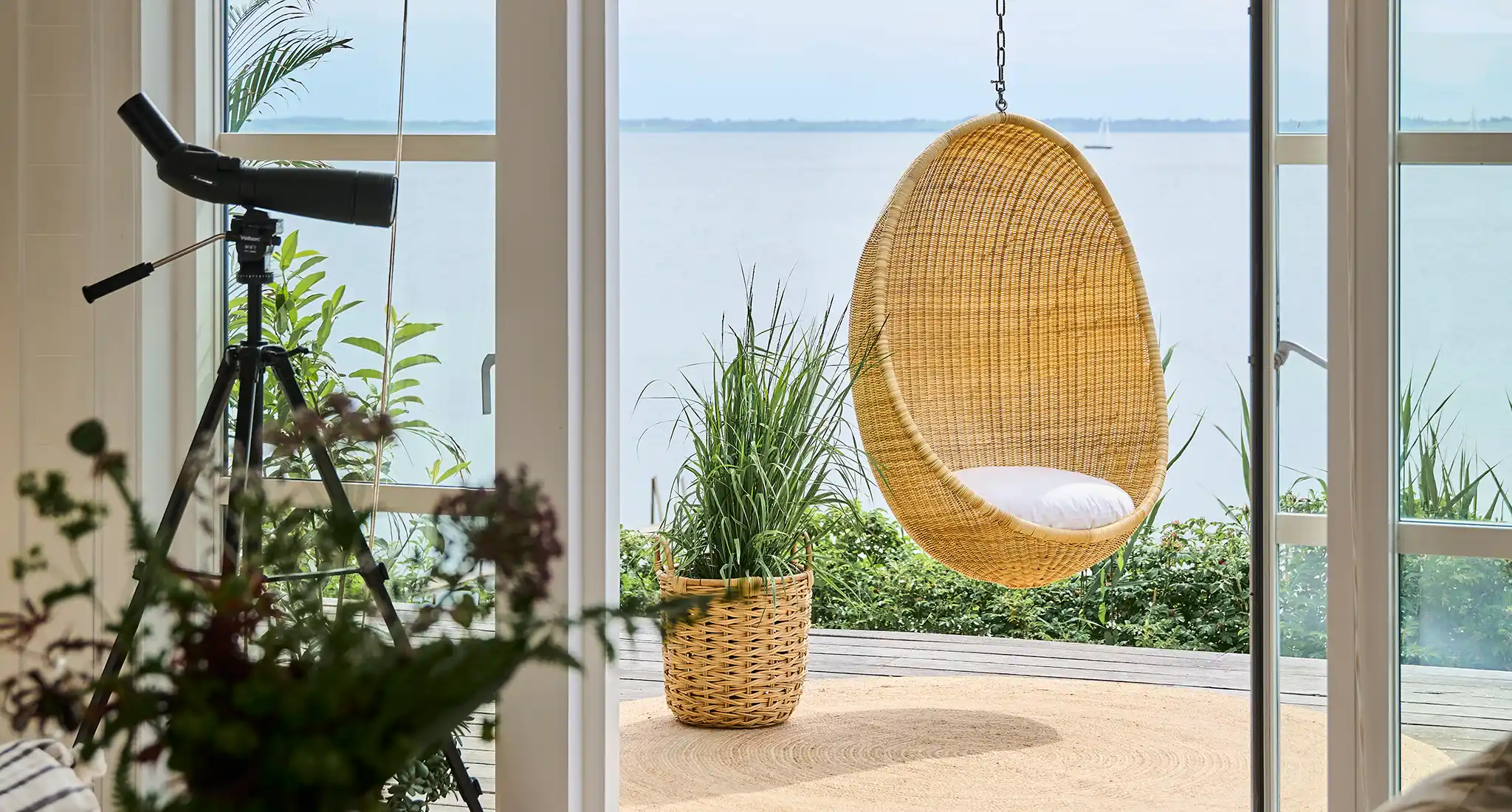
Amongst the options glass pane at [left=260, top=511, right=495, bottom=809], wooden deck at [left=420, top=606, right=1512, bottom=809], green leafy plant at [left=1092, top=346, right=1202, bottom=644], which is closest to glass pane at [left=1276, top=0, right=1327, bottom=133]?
glass pane at [left=260, top=511, right=495, bottom=809]

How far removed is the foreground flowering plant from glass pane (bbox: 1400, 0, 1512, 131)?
178cm

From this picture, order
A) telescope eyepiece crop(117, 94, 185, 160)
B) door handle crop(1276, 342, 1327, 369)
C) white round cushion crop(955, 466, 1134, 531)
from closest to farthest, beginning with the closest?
1. telescope eyepiece crop(117, 94, 185, 160)
2. door handle crop(1276, 342, 1327, 369)
3. white round cushion crop(955, 466, 1134, 531)

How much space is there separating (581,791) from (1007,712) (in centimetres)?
171

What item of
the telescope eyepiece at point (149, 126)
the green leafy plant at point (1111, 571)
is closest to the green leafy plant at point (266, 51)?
the telescope eyepiece at point (149, 126)

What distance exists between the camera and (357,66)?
241 centimetres

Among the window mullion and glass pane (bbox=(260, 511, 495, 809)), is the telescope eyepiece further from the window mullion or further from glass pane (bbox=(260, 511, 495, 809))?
glass pane (bbox=(260, 511, 495, 809))

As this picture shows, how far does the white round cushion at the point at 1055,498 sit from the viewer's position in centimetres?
328

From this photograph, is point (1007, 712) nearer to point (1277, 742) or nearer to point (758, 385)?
point (758, 385)

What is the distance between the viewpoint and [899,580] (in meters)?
5.16

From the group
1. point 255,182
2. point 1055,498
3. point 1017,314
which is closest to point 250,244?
point 255,182

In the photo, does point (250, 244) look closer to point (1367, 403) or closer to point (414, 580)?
point (414, 580)

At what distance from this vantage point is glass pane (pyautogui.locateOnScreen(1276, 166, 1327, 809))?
6.88 feet

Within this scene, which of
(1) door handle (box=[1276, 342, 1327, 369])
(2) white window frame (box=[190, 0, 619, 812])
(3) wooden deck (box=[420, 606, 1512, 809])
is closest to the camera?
(1) door handle (box=[1276, 342, 1327, 369])

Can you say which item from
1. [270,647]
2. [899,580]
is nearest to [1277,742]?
[270,647]
